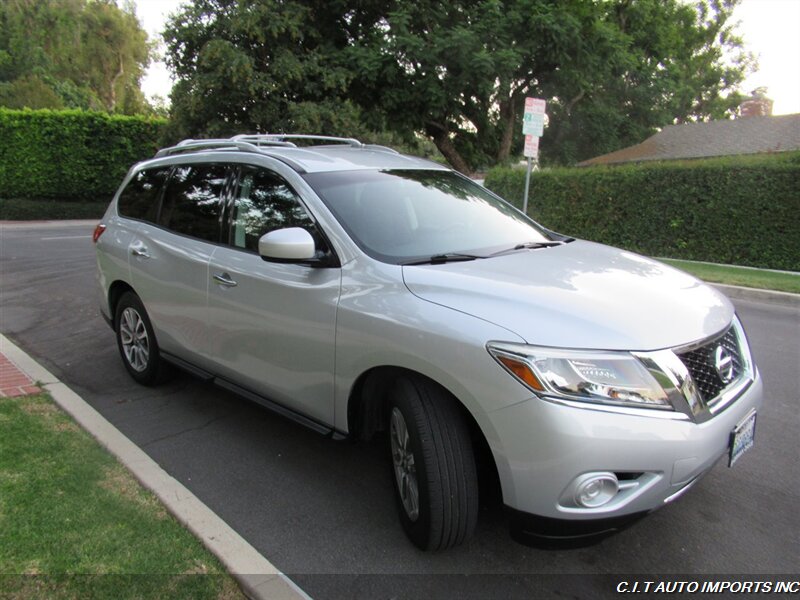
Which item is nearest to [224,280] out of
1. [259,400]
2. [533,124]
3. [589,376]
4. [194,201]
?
[259,400]

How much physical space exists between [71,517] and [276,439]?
4.40 ft

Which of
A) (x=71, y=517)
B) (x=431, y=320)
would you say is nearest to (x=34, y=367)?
(x=71, y=517)

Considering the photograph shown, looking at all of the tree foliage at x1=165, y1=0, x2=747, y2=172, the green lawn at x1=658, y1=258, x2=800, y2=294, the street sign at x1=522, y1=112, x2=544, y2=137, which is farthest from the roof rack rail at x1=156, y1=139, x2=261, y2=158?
the tree foliage at x1=165, y1=0, x2=747, y2=172

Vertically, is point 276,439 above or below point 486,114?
below

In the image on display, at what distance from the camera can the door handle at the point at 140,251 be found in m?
4.44

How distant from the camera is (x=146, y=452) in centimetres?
370

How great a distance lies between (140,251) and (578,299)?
11.1 feet

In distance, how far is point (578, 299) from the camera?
2475 millimetres

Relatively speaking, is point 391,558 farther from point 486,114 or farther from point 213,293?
point 486,114

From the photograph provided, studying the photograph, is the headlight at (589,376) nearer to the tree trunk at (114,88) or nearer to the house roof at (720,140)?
the house roof at (720,140)

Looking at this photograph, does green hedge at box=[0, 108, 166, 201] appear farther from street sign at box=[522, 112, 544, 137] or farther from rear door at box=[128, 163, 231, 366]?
rear door at box=[128, 163, 231, 366]

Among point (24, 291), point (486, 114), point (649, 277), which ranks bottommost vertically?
point (24, 291)

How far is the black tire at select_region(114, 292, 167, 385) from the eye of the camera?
4.57m

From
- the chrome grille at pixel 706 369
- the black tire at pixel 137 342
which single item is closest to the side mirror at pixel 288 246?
the chrome grille at pixel 706 369
